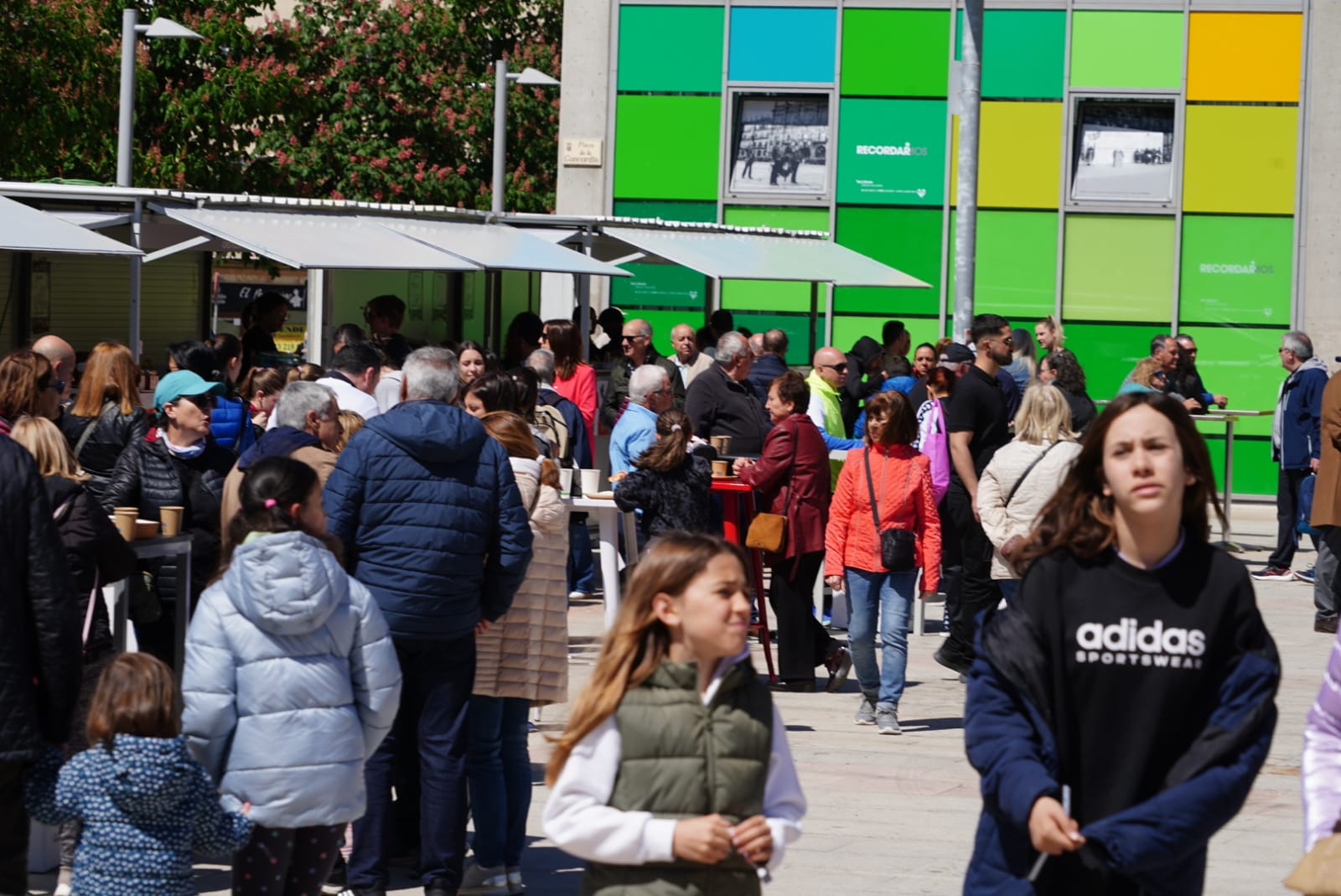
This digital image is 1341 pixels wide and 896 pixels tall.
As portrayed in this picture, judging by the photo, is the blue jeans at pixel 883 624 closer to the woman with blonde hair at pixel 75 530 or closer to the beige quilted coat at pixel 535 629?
the beige quilted coat at pixel 535 629

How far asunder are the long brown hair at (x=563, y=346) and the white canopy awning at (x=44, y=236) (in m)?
2.84

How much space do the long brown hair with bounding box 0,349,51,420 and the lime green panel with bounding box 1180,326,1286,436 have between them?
1819 centimetres

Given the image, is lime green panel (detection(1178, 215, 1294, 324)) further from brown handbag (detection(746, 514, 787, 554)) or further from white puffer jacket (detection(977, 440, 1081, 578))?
white puffer jacket (detection(977, 440, 1081, 578))

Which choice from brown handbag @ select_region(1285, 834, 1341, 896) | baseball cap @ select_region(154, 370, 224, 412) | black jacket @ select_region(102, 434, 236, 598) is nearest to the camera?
brown handbag @ select_region(1285, 834, 1341, 896)

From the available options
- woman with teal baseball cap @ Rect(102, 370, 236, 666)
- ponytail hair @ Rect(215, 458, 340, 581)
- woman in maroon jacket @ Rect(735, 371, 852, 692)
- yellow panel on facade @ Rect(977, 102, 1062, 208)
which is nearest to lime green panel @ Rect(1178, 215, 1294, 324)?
yellow panel on facade @ Rect(977, 102, 1062, 208)

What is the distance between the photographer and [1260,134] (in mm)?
23594

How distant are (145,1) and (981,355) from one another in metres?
24.2

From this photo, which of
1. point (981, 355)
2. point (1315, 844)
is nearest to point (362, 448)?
point (1315, 844)

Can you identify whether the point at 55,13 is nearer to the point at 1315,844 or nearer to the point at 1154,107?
the point at 1154,107

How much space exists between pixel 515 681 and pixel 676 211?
18.0 meters

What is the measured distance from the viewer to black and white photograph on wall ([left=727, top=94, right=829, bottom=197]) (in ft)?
80.0

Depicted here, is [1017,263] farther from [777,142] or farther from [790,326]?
[777,142]

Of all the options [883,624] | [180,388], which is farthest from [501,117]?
[180,388]

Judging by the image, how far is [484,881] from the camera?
22.6ft
